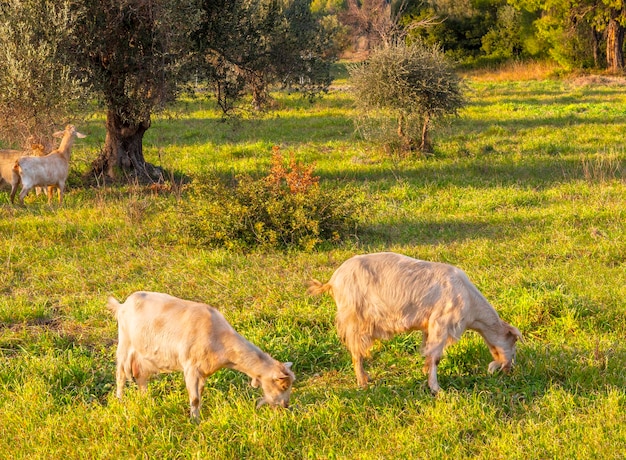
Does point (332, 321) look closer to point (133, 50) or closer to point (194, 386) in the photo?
point (194, 386)

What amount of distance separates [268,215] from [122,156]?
5.48 meters

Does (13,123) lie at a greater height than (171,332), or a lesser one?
greater

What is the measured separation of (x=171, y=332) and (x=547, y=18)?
36.0 metres

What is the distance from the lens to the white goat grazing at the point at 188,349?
4469 mm

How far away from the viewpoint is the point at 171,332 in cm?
462

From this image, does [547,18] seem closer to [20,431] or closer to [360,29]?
[360,29]

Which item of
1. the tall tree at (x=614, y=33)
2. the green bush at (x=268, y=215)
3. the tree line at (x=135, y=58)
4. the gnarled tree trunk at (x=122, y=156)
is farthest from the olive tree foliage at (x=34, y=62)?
the tall tree at (x=614, y=33)

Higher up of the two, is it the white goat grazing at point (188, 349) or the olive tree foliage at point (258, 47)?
the olive tree foliage at point (258, 47)

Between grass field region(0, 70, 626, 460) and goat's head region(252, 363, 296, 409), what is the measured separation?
0.12 metres

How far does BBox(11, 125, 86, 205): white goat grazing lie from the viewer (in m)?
11.0

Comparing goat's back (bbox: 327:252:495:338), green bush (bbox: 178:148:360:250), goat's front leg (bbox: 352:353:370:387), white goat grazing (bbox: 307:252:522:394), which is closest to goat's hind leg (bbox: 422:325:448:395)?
white goat grazing (bbox: 307:252:522:394)

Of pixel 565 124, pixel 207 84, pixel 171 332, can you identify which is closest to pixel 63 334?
pixel 171 332

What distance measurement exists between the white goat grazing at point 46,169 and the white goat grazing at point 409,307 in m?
7.72

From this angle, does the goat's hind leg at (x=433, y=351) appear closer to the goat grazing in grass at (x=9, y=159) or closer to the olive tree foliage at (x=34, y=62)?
the olive tree foliage at (x=34, y=62)
